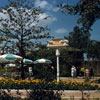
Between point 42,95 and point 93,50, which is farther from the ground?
point 93,50

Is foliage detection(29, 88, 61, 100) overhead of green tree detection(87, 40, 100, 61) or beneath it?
beneath

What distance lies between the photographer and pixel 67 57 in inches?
1099

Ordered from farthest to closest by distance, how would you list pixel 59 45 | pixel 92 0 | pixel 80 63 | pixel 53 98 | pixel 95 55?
pixel 95 55, pixel 80 63, pixel 59 45, pixel 92 0, pixel 53 98

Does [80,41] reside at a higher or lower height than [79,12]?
higher

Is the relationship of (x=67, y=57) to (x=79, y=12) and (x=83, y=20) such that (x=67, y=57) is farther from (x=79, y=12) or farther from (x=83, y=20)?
(x=79, y=12)

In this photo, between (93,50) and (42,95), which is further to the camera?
(93,50)

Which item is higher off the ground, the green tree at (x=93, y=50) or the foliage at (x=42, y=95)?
the green tree at (x=93, y=50)

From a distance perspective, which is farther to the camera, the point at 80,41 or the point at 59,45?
the point at 80,41

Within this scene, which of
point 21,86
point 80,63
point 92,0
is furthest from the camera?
point 80,63

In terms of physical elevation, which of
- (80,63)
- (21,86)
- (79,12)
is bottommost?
(21,86)

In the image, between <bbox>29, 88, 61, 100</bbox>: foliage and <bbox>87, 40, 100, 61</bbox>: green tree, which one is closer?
<bbox>29, 88, 61, 100</bbox>: foliage

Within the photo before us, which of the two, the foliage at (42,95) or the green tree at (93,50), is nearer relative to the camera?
the foliage at (42,95)

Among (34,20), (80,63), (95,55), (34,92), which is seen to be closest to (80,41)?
(95,55)

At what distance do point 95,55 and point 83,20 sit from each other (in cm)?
Result: 5530
